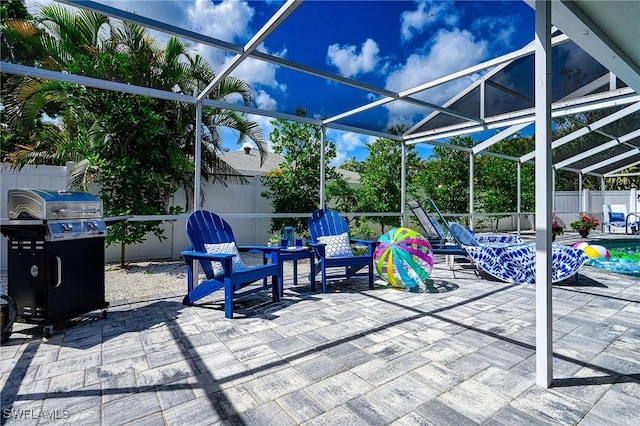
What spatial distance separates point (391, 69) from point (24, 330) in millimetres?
4764

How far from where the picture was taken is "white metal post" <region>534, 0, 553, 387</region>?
2131 mm

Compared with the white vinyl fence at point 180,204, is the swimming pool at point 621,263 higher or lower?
lower

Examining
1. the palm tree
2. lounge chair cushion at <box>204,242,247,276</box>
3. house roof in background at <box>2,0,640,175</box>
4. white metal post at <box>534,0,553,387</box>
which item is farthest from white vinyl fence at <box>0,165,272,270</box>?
white metal post at <box>534,0,553,387</box>

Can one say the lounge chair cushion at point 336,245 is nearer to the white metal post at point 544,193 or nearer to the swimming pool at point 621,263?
the white metal post at point 544,193

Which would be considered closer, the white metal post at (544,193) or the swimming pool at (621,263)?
the white metal post at (544,193)

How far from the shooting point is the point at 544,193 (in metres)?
2.12

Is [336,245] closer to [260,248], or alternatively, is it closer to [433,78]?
[260,248]

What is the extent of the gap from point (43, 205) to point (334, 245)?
3.33 m

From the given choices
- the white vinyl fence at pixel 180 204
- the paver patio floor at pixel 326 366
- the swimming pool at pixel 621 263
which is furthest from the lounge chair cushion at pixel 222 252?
the swimming pool at pixel 621 263

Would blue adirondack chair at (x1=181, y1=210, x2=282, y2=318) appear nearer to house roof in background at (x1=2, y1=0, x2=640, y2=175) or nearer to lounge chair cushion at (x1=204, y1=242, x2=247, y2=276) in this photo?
lounge chair cushion at (x1=204, y1=242, x2=247, y2=276)

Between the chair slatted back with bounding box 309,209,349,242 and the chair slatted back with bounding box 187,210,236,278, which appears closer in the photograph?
the chair slatted back with bounding box 187,210,236,278

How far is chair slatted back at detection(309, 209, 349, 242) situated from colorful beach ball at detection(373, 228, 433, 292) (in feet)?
2.93

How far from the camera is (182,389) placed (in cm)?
212

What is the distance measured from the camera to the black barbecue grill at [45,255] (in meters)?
2.91
